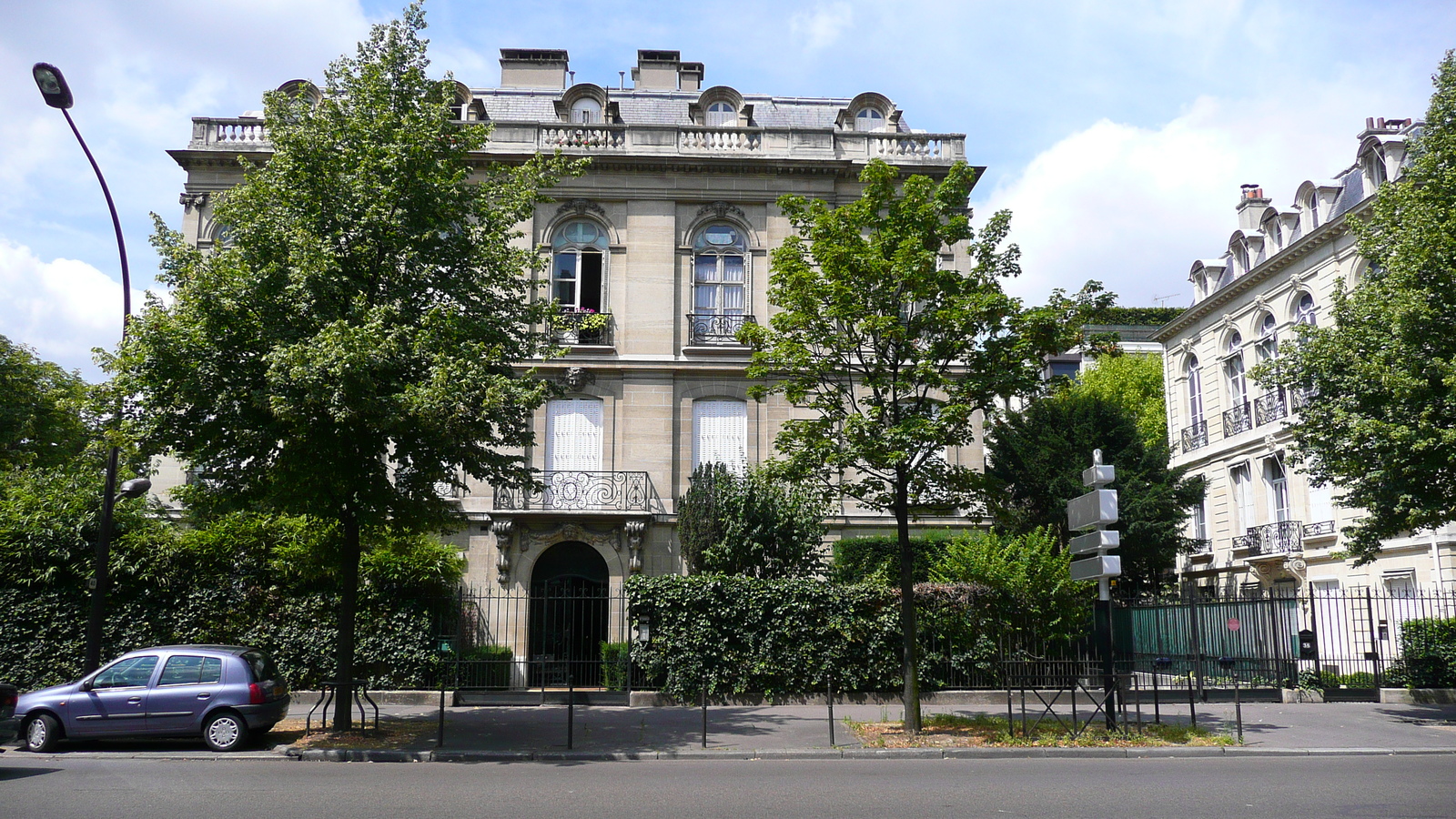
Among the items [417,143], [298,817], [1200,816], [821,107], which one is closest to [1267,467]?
[821,107]

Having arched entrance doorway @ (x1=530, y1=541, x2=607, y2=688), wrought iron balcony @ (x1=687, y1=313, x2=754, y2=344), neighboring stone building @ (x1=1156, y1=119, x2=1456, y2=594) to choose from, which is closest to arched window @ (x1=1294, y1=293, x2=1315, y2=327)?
neighboring stone building @ (x1=1156, y1=119, x2=1456, y2=594)

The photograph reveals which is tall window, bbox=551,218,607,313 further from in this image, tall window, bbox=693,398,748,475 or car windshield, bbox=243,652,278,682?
car windshield, bbox=243,652,278,682

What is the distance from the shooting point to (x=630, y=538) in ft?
72.0

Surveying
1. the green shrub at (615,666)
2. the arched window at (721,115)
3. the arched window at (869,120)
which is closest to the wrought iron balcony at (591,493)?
the green shrub at (615,666)

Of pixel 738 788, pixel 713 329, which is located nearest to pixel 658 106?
pixel 713 329

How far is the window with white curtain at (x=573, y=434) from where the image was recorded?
23109mm

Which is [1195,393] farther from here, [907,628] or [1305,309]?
[907,628]

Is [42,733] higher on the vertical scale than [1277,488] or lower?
lower

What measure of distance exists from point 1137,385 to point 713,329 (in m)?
26.6

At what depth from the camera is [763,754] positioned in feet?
41.1

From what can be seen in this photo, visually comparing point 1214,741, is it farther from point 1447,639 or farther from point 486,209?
point 486,209

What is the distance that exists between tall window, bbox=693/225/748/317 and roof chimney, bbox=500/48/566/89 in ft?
24.8

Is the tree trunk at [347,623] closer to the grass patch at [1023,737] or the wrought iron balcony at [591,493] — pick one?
the grass patch at [1023,737]

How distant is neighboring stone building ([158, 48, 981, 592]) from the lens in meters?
22.9
